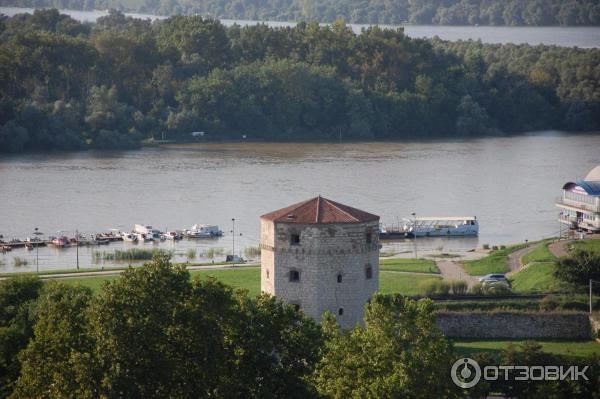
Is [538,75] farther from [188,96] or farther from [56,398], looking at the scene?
[56,398]

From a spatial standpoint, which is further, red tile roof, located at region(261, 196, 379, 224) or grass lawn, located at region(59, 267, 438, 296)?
grass lawn, located at region(59, 267, 438, 296)

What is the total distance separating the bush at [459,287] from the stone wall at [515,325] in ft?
11.5

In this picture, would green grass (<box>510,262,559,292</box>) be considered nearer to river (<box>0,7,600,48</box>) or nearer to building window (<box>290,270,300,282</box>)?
building window (<box>290,270,300,282</box>)

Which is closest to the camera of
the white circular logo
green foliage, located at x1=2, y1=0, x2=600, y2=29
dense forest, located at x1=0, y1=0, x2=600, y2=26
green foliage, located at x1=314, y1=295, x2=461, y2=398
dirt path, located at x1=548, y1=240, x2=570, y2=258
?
green foliage, located at x1=314, y1=295, x2=461, y2=398

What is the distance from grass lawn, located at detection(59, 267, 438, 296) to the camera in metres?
52.3

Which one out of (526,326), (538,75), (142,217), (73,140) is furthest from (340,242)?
(538,75)

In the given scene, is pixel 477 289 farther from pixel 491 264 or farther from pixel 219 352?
pixel 219 352

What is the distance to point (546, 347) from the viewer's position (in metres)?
46.1

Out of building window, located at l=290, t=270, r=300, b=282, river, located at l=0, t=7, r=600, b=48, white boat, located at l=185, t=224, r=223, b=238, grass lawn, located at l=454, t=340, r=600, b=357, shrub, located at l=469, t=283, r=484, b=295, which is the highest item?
river, located at l=0, t=7, r=600, b=48

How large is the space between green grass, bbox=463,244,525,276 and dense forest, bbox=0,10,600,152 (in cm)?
4672

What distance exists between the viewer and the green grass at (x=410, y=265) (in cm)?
5828

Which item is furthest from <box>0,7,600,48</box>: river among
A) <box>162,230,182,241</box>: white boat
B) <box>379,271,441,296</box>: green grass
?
<box>379,271,441,296</box>: green grass

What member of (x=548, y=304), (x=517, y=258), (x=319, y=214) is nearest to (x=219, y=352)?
(x=319, y=214)

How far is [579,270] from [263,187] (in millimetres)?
32279
